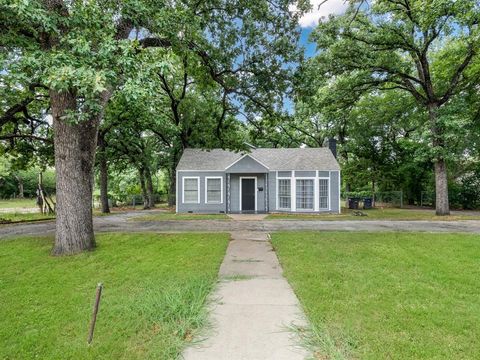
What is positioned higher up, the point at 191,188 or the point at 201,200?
the point at 191,188

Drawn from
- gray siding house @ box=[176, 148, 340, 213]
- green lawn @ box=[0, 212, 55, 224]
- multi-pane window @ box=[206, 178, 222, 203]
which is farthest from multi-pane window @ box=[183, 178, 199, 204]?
green lawn @ box=[0, 212, 55, 224]

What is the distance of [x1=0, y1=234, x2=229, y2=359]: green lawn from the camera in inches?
115

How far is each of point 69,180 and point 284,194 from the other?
1351 centimetres

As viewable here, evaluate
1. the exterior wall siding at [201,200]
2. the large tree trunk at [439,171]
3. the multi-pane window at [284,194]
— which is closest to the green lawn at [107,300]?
the exterior wall siding at [201,200]

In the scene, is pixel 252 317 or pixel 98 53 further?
pixel 98 53

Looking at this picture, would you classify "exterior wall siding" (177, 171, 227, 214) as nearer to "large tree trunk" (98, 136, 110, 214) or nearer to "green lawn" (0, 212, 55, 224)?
"large tree trunk" (98, 136, 110, 214)

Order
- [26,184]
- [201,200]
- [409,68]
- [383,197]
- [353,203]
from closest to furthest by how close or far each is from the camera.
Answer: [409,68], [201,200], [353,203], [383,197], [26,184]

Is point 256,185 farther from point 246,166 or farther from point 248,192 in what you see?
point 246,166

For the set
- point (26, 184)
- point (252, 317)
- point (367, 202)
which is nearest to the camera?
point (252, 317)

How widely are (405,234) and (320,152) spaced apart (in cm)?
1087

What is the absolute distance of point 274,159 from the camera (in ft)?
63.9

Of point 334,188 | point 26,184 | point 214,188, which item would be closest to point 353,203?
point 334,188

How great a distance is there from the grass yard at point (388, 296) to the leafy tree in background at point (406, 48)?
31.3ft

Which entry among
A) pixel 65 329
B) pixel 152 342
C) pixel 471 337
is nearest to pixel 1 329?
pixel 65 329
